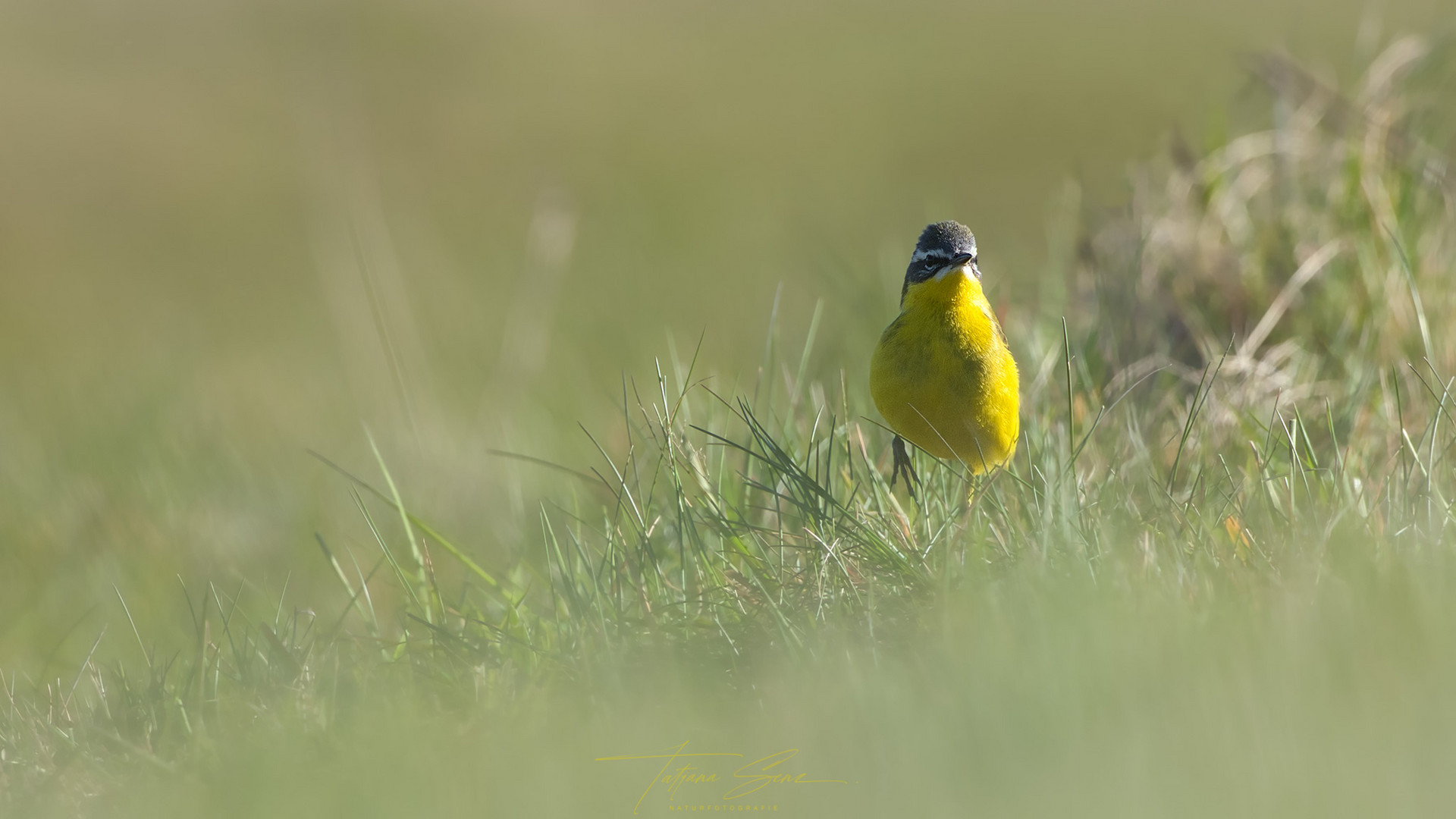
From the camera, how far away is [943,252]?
4391mm

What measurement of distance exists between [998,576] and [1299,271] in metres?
2.44

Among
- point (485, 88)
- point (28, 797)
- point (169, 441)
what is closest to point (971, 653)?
point (28, 797)

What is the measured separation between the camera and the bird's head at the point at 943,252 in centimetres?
436

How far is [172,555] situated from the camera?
692 cm

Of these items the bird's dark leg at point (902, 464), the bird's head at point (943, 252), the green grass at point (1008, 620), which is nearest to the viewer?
the green grass at point (1008, 620)

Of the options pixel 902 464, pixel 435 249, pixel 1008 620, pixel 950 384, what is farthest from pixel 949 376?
pixel 435 249

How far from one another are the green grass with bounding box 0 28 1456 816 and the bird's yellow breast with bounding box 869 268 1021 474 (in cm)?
12

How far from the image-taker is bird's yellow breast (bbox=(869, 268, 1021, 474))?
4062 mm

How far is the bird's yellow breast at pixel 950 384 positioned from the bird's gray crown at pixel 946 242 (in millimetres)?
159

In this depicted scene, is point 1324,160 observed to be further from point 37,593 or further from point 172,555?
point 37,593

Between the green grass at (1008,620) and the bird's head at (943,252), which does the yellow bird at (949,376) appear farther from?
the green grass at (1008,620)

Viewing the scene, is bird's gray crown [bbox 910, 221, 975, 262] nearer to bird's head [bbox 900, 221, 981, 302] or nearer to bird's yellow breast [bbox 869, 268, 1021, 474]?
bird's head [bbox 900, 221, 981, 302]

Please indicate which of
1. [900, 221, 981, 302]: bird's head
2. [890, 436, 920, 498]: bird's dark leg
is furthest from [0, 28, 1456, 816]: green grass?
[900, 221, 981, 302]: bird's head

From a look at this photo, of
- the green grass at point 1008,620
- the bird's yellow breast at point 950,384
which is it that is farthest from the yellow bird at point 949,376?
the green grass at point 1008,620
